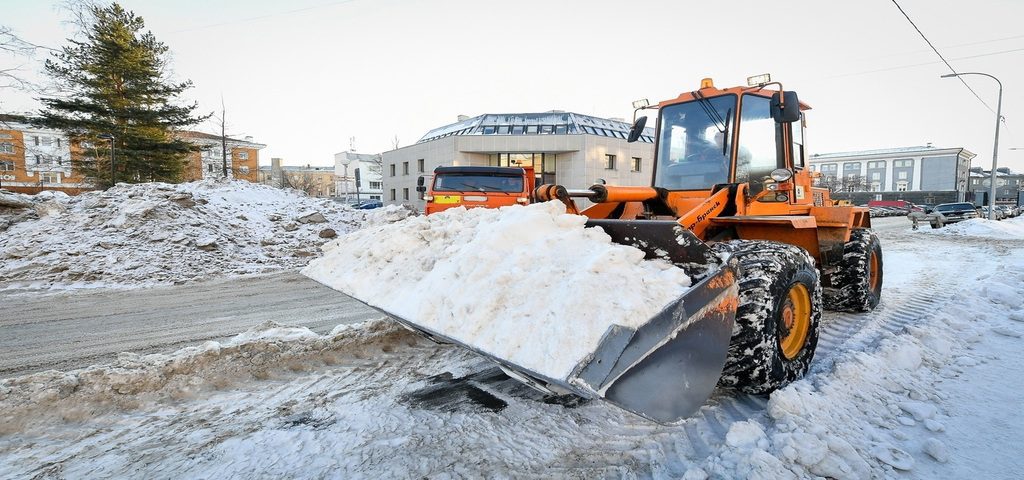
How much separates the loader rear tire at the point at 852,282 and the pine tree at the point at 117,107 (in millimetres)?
27688

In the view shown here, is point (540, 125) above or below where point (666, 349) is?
above

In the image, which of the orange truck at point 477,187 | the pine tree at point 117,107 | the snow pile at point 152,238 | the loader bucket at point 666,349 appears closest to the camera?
the loader bucket at point 666,349

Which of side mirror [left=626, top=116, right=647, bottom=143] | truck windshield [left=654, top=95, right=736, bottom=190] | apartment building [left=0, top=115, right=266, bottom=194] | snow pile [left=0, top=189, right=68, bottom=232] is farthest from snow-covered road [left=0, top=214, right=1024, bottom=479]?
apartment building [left=0, top=115, right=266, bottom=194]

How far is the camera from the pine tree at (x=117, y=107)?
2291 centimetres

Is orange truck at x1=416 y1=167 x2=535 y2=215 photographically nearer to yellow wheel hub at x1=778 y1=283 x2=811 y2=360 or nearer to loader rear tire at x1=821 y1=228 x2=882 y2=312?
loader rear tire at x1=821 y1=228 x2=882 y2=312

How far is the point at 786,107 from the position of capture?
4234 millimetres

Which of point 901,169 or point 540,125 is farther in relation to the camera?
point 901,169

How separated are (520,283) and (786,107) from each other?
3.25m

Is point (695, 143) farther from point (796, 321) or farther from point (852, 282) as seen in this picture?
point (852, 282)

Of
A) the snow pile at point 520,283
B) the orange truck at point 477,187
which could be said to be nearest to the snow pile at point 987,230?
the orange truck at point 477,187

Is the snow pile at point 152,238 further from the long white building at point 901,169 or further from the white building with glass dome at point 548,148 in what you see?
the long white building at point 901,169

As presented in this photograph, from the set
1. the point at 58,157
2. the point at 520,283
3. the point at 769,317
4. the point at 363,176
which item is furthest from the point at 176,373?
the point at 363,176

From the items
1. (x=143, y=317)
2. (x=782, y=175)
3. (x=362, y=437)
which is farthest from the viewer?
(x=143, y=317)

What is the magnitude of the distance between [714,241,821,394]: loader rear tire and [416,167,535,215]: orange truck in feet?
24.7
